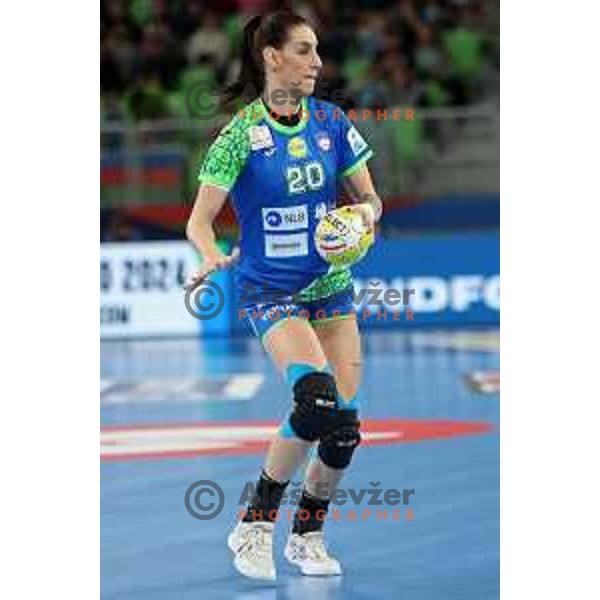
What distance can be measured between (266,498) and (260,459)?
3.36m

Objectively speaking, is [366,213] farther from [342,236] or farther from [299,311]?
[299,311]

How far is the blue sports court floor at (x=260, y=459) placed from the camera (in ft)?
24.2

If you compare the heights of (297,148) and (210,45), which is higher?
(210,45)

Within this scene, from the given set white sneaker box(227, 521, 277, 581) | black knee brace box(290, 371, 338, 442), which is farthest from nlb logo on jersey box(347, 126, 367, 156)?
white sneaker box(227, 521, 277, 581)

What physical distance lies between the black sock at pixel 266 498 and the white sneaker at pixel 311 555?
0.18m

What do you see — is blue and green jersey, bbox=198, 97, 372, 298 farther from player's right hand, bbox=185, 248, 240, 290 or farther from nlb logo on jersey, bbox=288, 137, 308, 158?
player's right hand, bbox=185, 248, 240, 290

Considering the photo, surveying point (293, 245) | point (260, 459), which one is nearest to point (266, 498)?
point (293, 245)

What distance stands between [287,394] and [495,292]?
5.20 m

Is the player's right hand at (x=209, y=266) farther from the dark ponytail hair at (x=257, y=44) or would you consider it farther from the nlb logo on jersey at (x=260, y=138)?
the dark ponytail hair at (x=257, y=44)

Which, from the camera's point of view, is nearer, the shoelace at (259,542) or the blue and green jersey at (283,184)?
the blue and green jersey at (283,184)

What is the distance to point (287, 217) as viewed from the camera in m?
7.26

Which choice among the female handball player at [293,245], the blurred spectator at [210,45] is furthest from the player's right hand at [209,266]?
the blurred spectator at [210,45]
